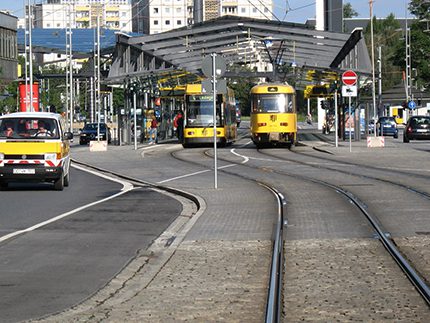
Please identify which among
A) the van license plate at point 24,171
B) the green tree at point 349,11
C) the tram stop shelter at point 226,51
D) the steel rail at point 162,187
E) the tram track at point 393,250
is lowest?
the steel rail at point 162,187

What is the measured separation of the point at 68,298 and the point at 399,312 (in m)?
3.11

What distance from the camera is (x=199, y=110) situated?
5475cm

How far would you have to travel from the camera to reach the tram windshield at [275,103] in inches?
2007

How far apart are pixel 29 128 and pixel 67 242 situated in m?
11.5

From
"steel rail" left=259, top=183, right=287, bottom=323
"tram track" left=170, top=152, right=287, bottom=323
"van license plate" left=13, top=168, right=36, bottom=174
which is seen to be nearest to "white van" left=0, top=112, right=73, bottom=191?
"van license plate" left=13, top=168, right=36, bottom=174

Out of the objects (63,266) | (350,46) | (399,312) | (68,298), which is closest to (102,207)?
(63,266)

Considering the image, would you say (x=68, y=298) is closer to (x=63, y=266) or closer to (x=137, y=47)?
(x=63, y=266)

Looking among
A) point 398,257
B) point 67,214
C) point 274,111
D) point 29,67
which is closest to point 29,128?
point 67,214

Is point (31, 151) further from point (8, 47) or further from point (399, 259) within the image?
point (8, 47)

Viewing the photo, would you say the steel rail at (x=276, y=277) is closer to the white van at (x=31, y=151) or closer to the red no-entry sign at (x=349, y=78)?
the white van at (x=31, y=151)

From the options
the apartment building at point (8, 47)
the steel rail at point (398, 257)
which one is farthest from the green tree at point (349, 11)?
the steel rail at point (398, 257)

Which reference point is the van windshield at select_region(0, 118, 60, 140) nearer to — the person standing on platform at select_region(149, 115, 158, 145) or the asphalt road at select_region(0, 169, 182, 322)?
the asphalt road at select_region(0, 169, 182, 322)

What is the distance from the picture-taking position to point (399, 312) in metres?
9.02

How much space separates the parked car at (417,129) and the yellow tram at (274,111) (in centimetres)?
1417
